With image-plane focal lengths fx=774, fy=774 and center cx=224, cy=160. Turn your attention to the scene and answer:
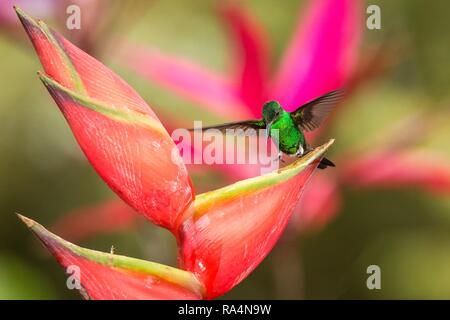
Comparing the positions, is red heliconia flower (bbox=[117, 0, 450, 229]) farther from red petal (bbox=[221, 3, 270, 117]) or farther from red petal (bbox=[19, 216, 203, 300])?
red petal (bbox=[19, 216, 203, 300])

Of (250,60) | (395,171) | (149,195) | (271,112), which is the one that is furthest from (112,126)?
(395,171)

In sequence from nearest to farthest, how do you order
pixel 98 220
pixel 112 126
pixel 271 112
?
pixel 112 126 < pixel 271 112 < pixel 98 220

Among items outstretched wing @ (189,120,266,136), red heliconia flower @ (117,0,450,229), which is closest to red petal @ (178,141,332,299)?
outstretched wing @ (189,120,266,136)

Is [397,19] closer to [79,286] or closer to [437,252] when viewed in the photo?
[437,252]

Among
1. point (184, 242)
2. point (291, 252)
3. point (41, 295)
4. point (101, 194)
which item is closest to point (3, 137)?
point (101, 194)

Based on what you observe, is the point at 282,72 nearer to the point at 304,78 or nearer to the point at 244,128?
the point at 304,78

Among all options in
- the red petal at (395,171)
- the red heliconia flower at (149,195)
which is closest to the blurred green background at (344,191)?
the red petal at (395,171)
